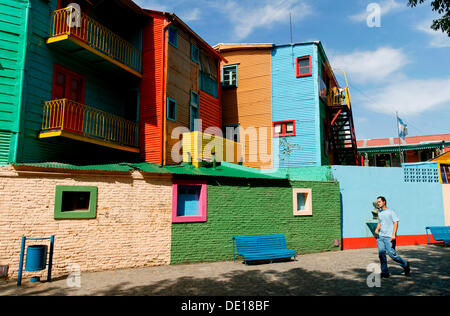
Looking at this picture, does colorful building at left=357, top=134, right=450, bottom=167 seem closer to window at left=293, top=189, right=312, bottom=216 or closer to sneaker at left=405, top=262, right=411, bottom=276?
window at left=293, top=189, right=312, bottom=216

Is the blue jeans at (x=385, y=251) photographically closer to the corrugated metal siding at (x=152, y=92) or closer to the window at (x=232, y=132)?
the corrugated metal siding at (x=152, y=92)

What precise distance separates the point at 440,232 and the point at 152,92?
1500 cm

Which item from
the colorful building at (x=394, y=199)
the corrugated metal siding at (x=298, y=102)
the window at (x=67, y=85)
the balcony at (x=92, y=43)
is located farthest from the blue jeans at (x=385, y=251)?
the window at (x=67, y=85)

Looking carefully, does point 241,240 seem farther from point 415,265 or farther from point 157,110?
point 157,110

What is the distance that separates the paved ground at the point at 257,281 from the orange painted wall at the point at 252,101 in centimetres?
905

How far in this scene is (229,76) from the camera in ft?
68.0

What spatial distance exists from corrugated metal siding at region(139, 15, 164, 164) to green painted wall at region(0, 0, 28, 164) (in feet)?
16.6

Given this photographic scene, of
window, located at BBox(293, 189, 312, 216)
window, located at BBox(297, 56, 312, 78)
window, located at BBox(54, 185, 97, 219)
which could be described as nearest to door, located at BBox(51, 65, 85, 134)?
window, located at BBox(54, 185, 97, 219)

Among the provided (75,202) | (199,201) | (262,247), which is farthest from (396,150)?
(75,202)

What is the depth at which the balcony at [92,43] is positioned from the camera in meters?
11.1

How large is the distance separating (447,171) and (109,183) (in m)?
16.6

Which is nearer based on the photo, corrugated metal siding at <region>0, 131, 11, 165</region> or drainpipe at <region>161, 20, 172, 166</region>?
corrugated metal siding at <region>0, 131, 11, 165</region>

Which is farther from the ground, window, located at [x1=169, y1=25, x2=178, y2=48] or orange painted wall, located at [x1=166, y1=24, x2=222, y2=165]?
window, located at [x1=169, y1=25, x2=178, y2=48]

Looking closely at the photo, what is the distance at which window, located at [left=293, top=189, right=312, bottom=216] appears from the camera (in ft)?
43.4
